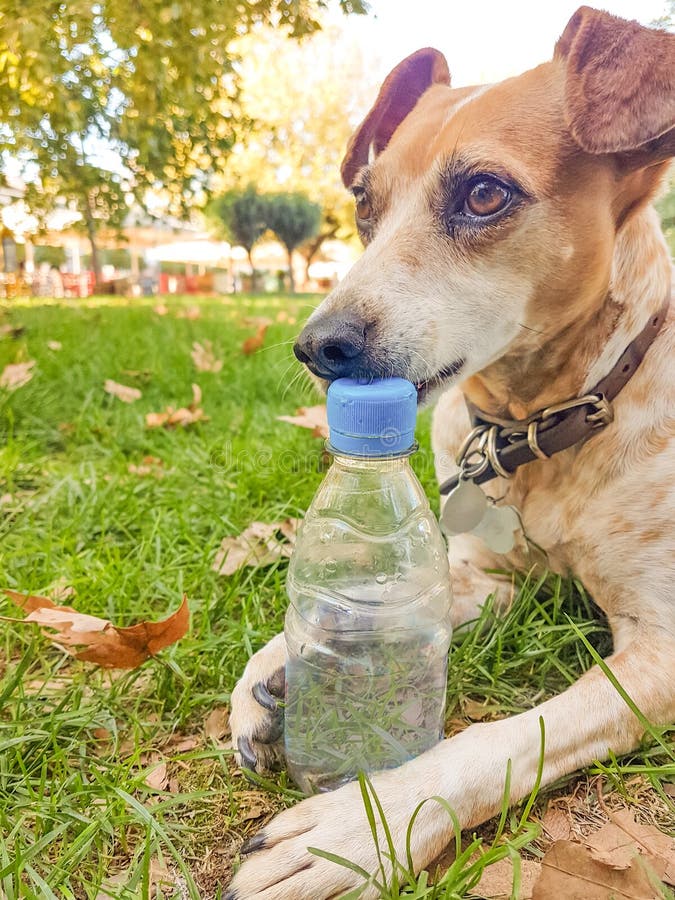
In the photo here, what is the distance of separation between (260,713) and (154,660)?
313mm

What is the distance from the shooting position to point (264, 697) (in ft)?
4.35

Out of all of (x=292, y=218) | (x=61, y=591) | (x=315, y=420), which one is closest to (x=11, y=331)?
(x=315, y=420)

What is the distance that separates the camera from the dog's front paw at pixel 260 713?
1264 mm

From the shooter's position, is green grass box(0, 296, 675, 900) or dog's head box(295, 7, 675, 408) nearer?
green grass box(0, 296, 675, 900)

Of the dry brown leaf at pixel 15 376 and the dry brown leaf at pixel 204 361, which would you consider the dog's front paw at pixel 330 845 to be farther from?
the dry brown leaf at pixel 204 361

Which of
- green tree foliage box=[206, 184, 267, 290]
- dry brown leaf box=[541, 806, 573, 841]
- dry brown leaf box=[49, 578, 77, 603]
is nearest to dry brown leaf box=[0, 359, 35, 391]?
dry brown leaf box=[49, 578, 77, 603]

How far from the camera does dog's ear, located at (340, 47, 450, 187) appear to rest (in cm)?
203

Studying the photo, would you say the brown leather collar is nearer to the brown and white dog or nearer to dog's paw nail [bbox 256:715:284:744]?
the brown and white dog

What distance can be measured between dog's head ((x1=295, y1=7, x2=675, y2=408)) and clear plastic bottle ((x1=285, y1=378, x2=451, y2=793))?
0.29 meters

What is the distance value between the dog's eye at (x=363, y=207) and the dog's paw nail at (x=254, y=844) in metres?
1.48

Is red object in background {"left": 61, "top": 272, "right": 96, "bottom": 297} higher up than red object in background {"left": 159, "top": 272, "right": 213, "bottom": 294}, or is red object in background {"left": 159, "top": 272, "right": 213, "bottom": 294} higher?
red object in background {"left": 61, "top": 272, "right": 96, "bottom": 297}

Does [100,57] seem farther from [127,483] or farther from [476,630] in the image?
[476,630]

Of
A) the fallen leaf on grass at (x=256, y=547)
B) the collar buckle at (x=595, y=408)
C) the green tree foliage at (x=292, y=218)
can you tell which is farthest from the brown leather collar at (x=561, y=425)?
the green tree foliage at (x=292, y=218)

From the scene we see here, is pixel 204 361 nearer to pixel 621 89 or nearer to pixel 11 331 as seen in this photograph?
pixel 11 331
